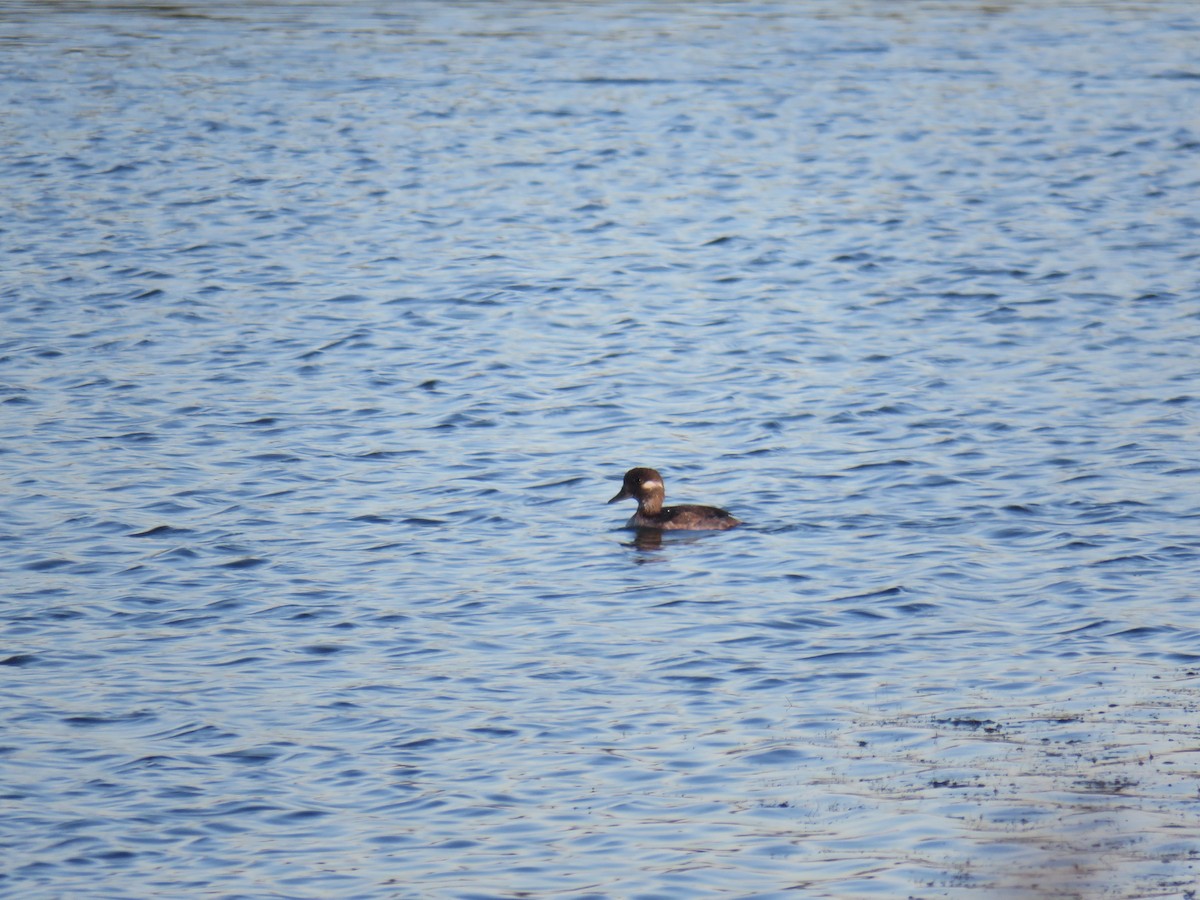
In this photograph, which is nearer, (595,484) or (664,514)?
(664,514)

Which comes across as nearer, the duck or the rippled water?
the rippled water

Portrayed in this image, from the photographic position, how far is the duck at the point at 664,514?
15242 mm

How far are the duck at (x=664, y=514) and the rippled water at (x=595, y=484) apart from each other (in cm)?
13

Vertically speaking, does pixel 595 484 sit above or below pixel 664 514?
below

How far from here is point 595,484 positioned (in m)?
17.0

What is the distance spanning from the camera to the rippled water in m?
9.78

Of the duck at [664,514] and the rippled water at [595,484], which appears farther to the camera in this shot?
the duck at [664,514]

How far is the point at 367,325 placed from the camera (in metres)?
23.2

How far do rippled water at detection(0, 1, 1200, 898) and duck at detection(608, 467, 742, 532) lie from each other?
0.13 metres

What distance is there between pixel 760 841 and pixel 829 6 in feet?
132

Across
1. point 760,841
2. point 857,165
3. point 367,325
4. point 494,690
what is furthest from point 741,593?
point 857,165

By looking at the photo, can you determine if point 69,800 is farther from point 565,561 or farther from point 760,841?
A: point 565,561

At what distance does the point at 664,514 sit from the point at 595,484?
1809 mm

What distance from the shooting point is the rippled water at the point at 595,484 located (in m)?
9.78
